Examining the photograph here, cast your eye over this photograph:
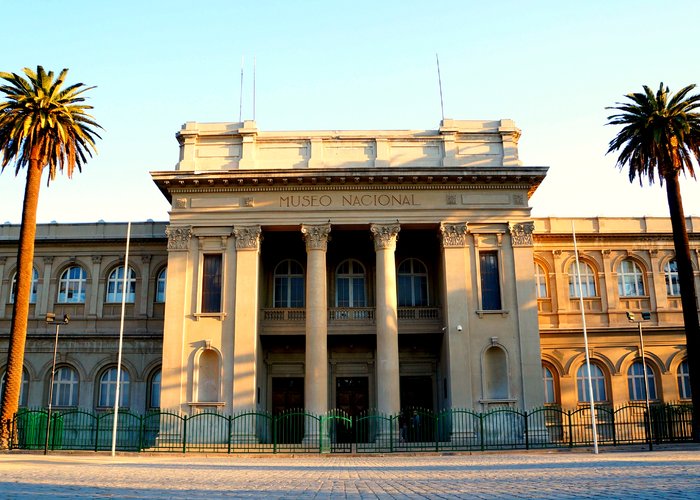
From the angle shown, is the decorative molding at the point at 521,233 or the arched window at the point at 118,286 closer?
the decorative molding at the point at 521,233

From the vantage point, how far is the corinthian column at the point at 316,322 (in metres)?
30.8

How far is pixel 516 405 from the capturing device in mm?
30844

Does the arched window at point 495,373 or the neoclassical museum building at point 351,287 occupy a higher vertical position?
the neoclassical museum building at point 351,287

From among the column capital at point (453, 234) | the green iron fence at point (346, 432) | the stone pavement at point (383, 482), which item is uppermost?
the column capital at point (453, 234)

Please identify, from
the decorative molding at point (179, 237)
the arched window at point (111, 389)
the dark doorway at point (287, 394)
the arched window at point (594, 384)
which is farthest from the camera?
the arched window at point (111, 389)

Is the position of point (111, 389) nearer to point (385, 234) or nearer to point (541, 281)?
point (385, 234)

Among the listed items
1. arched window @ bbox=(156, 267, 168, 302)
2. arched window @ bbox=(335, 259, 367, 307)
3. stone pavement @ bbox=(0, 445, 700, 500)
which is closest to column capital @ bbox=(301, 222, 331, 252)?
arched window @ bbox=(335, 259, 367, 307)

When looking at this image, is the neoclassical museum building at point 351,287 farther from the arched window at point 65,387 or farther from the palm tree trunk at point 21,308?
the palm tree trunk at point 21,308

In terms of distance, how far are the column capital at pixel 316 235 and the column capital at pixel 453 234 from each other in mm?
5481

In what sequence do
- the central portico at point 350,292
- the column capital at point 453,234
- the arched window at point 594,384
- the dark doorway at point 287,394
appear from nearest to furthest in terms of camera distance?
the central portico at point 350,292 < the column capital at point 453,234 < the dark doorway at point 287,394 < the arched window at point 594,384

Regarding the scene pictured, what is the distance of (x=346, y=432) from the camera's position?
32656mm

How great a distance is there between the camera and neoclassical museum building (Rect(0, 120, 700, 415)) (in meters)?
31.7

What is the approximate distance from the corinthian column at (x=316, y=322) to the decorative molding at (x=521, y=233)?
879cm

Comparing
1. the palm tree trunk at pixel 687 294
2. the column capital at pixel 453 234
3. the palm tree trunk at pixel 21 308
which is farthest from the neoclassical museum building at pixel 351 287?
the palm tree trunk at pixel 687 294
